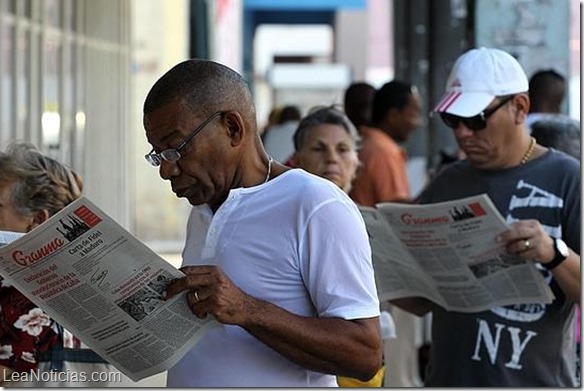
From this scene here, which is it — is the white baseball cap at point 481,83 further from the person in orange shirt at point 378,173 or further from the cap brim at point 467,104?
the person in orange shirt at point 378,173

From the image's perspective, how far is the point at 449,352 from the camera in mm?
4148

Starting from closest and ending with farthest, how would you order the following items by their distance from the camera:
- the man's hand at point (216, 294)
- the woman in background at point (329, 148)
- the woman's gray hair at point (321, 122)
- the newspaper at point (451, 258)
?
the man's hand at point (216, 294)
the newspaper at point (451, 258)
the woman in background at point (329, 148)
the woman's gray hair at point (321, 122)

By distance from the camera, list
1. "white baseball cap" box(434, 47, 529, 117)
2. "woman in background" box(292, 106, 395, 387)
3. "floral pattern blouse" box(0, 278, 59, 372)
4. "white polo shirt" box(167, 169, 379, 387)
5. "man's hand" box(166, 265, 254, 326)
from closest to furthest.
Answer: "man's hand" box(166, 265, 254, 326) < "white polo shirt" box(167, 169, 379, 387) < "floral pattern blouse" box(0, 278, 59, 372) < "white baseball cap" box(434, 47, 529, 117) < "woman in background" box(292, 106, 395, 387)

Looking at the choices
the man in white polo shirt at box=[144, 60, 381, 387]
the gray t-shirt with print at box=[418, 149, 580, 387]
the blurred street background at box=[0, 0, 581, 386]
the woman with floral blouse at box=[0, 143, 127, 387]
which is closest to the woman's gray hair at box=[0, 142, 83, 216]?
the woman with floral blouse at box=[0, 143, 127, 387]

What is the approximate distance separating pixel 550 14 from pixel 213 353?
471 cm

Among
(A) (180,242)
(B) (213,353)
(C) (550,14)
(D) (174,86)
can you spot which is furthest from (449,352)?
(A) (180,242)

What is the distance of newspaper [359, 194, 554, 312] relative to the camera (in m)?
3.75

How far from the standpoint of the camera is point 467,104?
158 inches

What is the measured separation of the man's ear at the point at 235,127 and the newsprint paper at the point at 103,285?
327mm

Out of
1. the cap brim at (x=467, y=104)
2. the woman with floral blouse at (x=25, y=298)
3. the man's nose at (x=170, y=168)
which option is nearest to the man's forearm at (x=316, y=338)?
the man's nose at (x=170, y=168)

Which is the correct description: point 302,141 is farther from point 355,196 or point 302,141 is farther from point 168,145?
point 168,145

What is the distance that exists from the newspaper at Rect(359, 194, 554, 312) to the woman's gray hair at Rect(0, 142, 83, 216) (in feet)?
3.46

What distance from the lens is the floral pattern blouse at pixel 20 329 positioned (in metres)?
3.29

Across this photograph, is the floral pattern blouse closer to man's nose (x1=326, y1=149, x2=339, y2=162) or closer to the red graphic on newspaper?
the red graphic on newspaper
